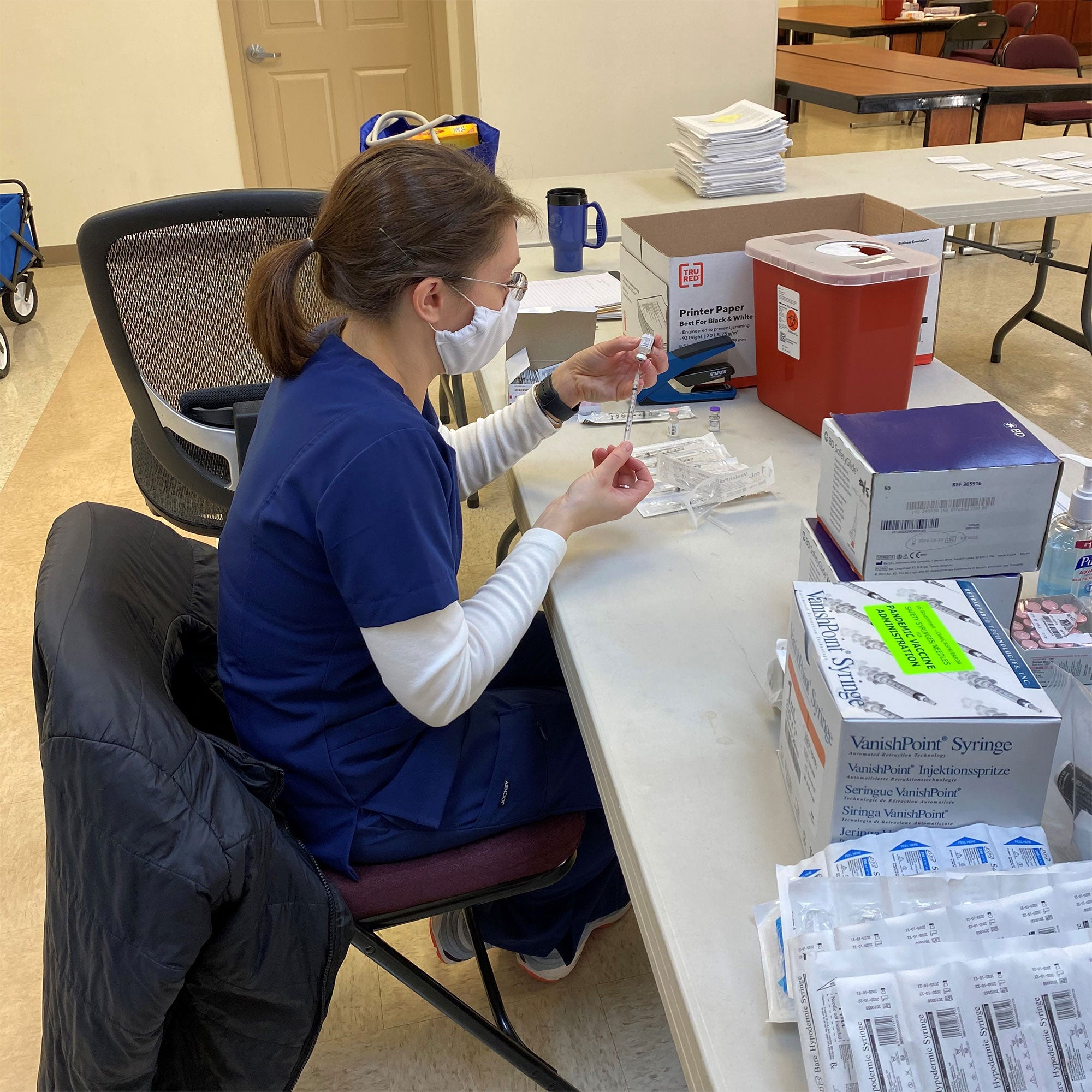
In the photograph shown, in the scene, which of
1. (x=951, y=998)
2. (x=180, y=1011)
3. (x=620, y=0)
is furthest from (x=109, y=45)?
(x=951, y=998)

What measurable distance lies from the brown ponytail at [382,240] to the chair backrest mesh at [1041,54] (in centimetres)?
560

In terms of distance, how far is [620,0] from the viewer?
151 inches

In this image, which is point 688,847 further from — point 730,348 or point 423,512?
point 730,348

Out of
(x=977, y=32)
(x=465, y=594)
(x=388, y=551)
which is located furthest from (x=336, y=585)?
(x=977, y=32)

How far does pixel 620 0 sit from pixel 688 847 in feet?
12.7

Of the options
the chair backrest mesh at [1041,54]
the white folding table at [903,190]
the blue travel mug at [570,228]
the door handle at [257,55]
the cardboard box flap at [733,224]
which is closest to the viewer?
the cardboard box flap at [733,224]

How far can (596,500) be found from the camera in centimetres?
115

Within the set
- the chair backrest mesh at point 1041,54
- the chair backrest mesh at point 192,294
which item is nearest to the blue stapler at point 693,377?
the chair backrest mesh at point 192,294

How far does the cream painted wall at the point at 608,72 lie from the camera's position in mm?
3820

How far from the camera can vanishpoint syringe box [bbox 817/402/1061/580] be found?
0.84 metres

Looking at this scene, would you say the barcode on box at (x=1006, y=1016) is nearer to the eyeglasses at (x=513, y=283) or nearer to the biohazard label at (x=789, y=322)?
the eyeglasses at (x=513, y=283)

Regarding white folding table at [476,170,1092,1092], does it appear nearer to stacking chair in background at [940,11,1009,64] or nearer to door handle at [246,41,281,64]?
door handle at [246,41,281,64]

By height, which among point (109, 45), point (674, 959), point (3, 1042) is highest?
point (109, 45)

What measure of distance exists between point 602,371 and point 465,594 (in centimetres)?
118
